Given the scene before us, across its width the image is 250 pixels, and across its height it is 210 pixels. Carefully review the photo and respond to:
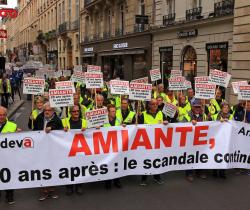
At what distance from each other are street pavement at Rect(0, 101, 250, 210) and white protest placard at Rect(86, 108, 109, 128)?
118cm

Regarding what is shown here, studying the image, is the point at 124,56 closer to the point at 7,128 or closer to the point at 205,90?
the point at 205,90

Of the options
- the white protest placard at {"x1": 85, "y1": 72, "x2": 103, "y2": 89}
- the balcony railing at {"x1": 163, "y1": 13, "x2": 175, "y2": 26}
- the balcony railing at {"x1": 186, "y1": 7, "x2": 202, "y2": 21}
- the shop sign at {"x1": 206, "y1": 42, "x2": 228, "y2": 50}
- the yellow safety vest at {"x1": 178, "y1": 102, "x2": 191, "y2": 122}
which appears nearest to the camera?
the yellow safety vest at {"x1": 178, "y1": 102, "x2": 191, "y2": 122}

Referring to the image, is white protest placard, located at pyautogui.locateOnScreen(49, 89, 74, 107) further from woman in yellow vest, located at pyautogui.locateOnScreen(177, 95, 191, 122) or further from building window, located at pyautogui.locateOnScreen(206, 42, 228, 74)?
building window, located at pyautogui.locateOnScreen(206, 42, 228, 74)

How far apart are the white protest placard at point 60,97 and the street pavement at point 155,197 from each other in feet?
4.89

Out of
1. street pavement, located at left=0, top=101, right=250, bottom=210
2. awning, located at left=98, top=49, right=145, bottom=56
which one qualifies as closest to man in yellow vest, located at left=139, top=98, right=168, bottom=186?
street pavement, located at left=0, top=101, right=250, bottom=210

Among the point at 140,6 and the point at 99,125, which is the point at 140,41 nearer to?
the point at 140,6

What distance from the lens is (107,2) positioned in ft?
105

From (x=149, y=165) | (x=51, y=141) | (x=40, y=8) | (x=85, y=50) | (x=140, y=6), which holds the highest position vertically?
(x=40, y=8)

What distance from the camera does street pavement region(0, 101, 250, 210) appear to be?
601cm

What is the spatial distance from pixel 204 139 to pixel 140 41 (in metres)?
20.1

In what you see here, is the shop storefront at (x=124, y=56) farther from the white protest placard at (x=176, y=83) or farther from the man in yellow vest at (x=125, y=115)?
the man in yellow vest at (x=125, y=115)

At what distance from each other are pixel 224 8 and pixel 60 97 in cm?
1248

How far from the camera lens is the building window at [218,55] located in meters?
17.9

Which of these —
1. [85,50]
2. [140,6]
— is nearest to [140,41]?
[140,6]
